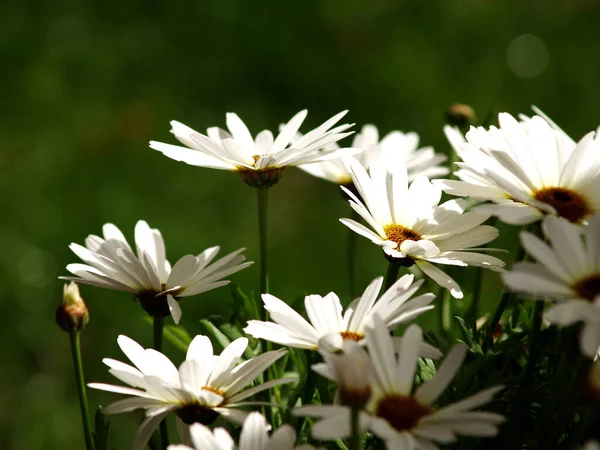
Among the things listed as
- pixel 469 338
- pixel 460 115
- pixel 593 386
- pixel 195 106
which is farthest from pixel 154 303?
pixel 195 106

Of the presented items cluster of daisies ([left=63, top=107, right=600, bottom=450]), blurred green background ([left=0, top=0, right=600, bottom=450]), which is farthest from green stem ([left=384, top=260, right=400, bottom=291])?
blurred green background ([left=0, top=0, right=600, bottom=450])

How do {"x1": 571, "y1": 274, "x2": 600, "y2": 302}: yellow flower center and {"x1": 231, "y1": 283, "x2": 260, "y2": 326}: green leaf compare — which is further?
{"x1": 231, "y1": 283, "x2": 260, "y2": 326}: green leaf

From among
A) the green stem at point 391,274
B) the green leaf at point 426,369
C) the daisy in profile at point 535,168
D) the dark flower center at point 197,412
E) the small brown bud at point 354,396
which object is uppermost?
the daisy in profile at point 535,168

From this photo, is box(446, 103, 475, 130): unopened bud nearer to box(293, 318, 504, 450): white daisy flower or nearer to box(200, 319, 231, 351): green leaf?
box(200, 319, 231, 351): green leaf

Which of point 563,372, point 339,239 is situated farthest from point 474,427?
point 339,239

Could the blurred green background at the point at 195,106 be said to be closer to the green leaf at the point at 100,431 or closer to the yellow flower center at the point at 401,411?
the green leaf at the point at 100,431

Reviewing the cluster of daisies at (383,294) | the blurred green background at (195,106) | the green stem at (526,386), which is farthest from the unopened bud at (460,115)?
the blurred green background at (195,106)

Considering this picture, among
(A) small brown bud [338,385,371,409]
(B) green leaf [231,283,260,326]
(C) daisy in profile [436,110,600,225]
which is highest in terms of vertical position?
(C) daisy in profile [436,110,600,225]
